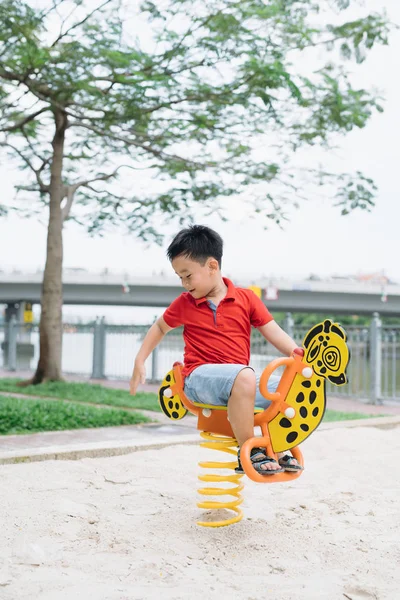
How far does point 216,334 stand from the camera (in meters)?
3.24

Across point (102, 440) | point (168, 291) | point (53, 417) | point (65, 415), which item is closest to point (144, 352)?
point (102, 440)

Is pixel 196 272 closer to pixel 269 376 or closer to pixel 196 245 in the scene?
pixel 196 245

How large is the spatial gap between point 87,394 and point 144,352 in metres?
7.41

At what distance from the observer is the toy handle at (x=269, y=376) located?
2.94 m

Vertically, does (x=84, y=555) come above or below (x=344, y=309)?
below

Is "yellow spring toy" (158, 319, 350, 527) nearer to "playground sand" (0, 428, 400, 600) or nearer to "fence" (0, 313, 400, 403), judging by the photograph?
"playground sand" (0, 428, 400, 600)

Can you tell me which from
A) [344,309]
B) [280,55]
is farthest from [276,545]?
[344,309]

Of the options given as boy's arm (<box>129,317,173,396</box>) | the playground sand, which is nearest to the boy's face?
boy's arm (<box>129,317,173,396</box>)

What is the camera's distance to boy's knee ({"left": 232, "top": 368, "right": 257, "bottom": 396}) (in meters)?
2.93

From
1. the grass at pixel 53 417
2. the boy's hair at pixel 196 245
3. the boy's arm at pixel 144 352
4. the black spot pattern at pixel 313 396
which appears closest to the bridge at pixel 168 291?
the grass at pixel 53 417

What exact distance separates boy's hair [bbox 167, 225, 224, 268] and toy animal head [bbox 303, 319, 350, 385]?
65 centimetres

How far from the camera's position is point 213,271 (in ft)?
Answer: 10.6

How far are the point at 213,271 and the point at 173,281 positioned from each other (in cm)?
3346

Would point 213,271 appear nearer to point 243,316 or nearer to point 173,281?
point 243,316
